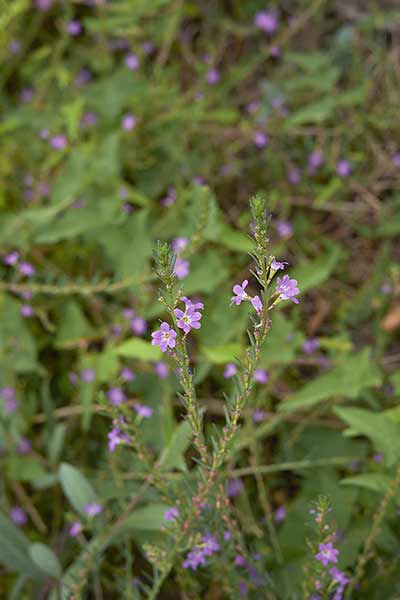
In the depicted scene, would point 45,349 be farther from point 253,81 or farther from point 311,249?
point 253,81

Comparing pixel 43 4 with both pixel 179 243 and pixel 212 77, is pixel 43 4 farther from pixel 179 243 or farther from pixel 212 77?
pixel 179 243

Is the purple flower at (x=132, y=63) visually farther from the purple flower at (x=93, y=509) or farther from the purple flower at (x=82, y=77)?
the purple flower at (x=93, y=509)

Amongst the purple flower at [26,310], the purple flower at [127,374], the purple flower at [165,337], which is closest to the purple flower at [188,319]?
the purple flower at [165,337]

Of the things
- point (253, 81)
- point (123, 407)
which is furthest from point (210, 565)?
point (253, 81)

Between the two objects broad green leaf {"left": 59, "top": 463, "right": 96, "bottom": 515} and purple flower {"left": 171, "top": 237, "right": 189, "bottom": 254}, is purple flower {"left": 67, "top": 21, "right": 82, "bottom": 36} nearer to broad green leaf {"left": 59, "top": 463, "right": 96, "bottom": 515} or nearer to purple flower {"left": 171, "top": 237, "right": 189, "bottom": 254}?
purple flower {"left": 171, "top": 237, "right": 189, "bottom": 254}

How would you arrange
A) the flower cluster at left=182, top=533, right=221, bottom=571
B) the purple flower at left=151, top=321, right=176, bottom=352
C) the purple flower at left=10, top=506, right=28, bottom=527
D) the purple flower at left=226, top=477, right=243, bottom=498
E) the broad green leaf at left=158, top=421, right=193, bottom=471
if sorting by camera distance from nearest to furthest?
the purple flower at left=151, top=321, right=176, bottom=352
the flower cluster at left=182, top=533, right=221, bottom=571
the broad green leaf at left=158, top=421, right=193, bottom=471
the purple flower at left=226, top=477, right=243, bottom=498
the purple flower at left=10, top=506, right=28, bottom=527

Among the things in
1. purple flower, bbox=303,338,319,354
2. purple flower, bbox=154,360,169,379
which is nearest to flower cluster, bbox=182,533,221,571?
purple flower, bbox=154,360,169,379
